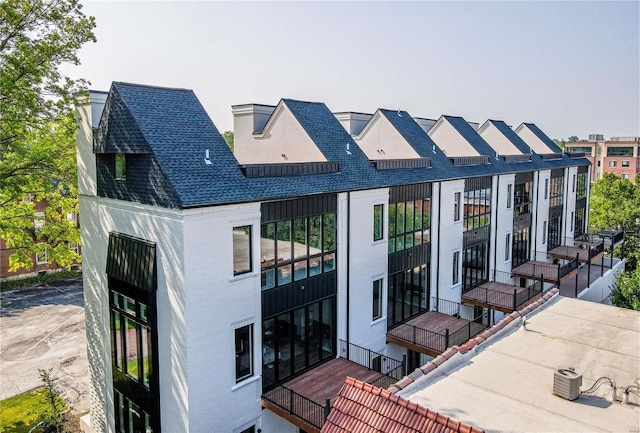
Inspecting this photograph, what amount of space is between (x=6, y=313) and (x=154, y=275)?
2448 cm

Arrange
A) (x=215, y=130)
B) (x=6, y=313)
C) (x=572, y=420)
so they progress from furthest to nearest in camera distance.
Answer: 1. (x=6, y=313)
2. (x=215, y=130)
3. (x=572, y=420)

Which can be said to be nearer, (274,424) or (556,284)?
(274,424)

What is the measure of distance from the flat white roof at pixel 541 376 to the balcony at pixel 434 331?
14.5 feet

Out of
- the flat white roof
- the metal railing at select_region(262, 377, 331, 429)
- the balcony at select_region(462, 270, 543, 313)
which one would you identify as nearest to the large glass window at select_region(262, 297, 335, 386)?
the metal railing at select_region(262, 377, 331, 429)

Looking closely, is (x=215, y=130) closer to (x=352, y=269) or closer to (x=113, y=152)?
(x=113, y=152)

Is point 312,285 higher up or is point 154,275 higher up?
point 154,275

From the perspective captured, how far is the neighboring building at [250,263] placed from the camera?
12.1m

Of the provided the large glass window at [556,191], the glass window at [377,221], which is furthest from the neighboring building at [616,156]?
the glass window at [377,221]

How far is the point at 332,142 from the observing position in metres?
18.3

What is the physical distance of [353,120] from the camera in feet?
79.7

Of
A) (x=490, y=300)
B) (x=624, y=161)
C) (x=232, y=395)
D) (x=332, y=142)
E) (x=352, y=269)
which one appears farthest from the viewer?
(x=624, y=161)

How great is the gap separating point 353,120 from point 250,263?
1335cm

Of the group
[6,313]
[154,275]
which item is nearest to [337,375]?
[154,275]

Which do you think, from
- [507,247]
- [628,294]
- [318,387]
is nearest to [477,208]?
[507,247]
